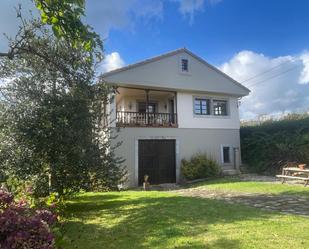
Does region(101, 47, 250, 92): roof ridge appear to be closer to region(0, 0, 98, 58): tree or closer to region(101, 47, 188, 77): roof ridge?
region(101, 47, 188, 77): roof ridge

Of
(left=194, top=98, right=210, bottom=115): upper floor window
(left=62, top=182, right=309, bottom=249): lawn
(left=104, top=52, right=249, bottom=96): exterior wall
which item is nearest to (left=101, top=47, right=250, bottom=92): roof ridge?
(left=104, top=52, right=249, bottom=96): exterior wall

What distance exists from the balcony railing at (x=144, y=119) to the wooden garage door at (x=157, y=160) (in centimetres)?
107

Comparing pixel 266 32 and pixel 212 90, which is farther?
pixel 212 90

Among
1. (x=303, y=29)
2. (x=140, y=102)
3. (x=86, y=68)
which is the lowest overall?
(x=86, y=68)

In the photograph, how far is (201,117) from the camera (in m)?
20.1

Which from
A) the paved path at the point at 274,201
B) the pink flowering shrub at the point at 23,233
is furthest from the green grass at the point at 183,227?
the pink flowering shrub at the point at 23,233

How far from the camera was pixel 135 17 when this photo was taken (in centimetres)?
1233

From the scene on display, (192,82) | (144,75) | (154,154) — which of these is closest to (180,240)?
(154,154)

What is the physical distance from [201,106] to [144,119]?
14.9ft

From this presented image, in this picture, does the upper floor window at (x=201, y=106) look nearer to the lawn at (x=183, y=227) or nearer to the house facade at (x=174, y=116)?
the house facade at (x=174, y=116)

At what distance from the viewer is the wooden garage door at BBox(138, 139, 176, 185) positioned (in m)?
17.7

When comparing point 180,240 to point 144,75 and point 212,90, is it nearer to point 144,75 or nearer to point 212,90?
point 144,75

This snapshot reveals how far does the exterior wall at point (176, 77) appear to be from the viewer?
1767cm

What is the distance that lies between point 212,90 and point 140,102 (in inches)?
224
